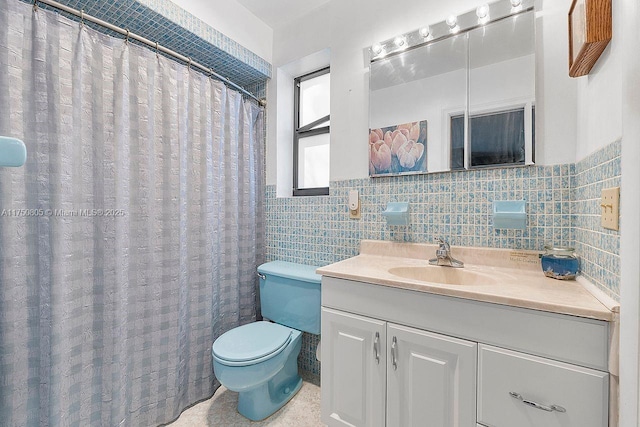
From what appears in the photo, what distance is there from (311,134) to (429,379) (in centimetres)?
169

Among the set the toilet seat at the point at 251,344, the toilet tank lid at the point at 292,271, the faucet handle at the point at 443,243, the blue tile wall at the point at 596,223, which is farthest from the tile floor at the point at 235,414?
the blue tile wall at the point at 596,223

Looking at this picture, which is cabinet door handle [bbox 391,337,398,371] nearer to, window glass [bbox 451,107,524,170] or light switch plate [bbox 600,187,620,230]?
light switch plate [bbox 600,187,620,230]

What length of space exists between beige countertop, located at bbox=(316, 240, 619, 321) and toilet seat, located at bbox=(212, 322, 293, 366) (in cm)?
52

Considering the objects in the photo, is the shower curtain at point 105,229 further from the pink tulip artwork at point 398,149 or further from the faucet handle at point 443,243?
the faucet handle at point 443,243

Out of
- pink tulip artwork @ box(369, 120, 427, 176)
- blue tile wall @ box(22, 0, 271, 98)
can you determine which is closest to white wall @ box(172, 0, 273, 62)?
blue tile wall @ box(22, 0, 271, 98)

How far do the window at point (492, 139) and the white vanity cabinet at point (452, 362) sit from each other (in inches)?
28.4

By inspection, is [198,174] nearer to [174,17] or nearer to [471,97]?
[174,17]

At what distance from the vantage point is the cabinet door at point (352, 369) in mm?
1042

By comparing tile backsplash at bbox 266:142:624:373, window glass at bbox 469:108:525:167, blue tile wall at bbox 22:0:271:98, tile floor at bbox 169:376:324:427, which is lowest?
tile floor at bbox 169:376:324:427

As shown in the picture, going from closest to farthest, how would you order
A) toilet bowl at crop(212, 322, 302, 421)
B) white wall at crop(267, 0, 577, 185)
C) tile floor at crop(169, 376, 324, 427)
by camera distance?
1. white wall at crop(267, 0, 577, 185)
2. toilet bowl at crop(212, 322, 302, 421)
3. tile floor at crop(169, 376, 324, 427)

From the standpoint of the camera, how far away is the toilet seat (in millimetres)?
1227

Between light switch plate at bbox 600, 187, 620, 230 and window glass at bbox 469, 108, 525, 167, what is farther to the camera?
window glass at bbox 469, 108, 525, 167

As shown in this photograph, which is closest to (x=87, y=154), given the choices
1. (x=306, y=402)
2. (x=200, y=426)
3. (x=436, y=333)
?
(x=200, y=426)

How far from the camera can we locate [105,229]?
117 cm
